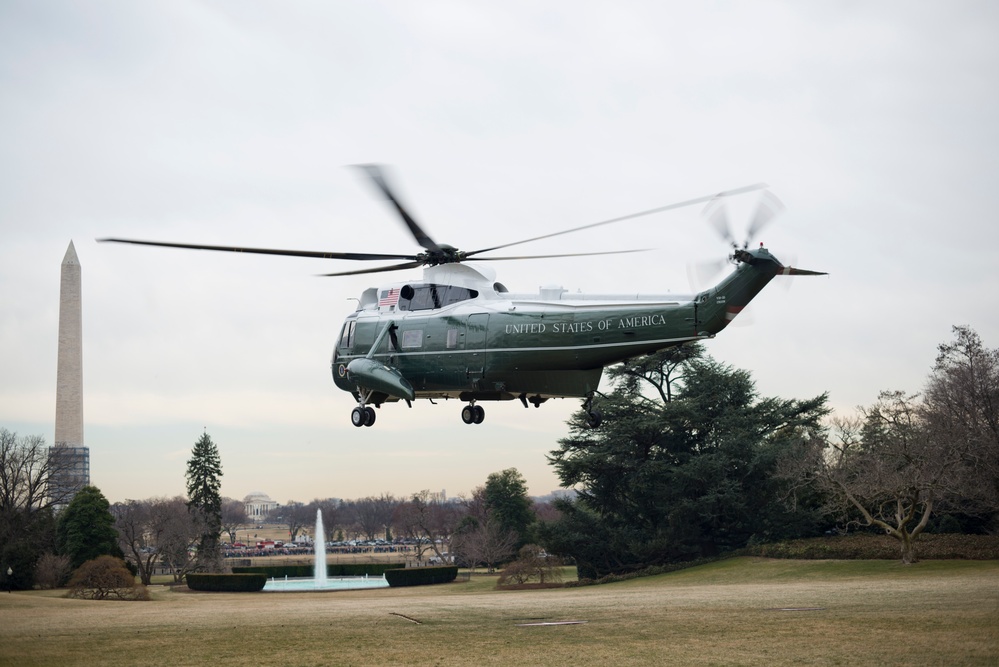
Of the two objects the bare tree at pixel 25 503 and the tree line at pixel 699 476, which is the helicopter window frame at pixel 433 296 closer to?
the tree line at pixel 699 476

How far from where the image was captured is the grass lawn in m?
21.5

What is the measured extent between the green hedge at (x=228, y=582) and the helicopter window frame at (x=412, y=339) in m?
38.7

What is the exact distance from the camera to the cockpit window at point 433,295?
24.7m

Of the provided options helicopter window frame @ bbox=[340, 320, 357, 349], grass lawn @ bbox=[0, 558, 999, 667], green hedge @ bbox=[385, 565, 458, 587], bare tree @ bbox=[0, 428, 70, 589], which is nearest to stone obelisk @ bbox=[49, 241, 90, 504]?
bare tree @ bbox=[0, 428, 70, 589]

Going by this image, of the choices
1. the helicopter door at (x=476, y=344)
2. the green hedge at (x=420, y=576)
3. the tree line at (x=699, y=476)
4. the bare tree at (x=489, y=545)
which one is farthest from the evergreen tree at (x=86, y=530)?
the helicopter door at (x=476, y=344)

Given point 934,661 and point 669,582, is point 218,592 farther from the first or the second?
point 934,661

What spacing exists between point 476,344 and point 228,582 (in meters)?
42.0

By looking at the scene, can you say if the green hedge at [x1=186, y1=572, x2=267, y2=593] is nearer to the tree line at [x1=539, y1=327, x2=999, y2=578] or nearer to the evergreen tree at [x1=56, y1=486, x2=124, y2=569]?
the evergreen tree at [x1=56, y1=486, x2=124, y2=569]

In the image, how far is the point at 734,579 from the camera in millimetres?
47219

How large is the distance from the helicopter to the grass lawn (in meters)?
5.15

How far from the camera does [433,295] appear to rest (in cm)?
2480

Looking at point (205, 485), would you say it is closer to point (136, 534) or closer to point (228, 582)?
point (136, 534)

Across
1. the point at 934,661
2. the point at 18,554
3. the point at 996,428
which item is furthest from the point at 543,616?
the point at 18,554

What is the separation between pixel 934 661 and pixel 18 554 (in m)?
47.4
